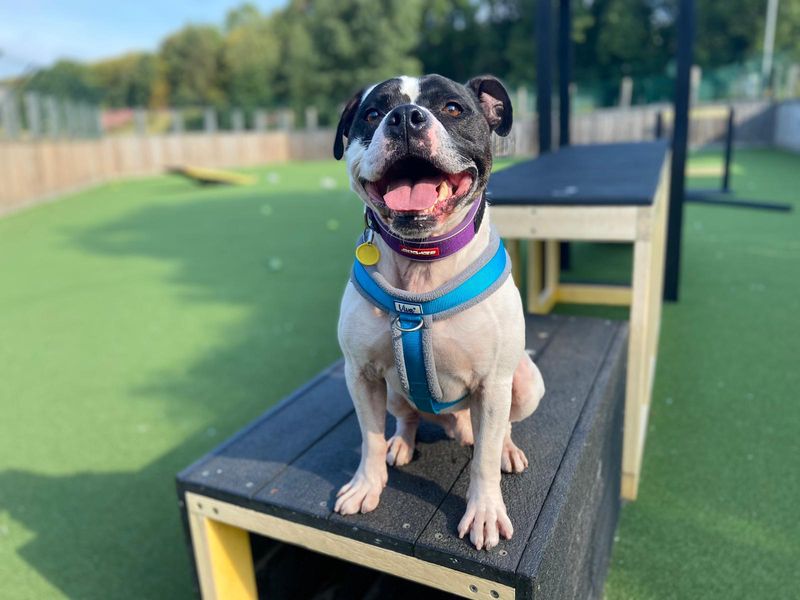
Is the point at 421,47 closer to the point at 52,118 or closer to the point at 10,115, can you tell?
the point at 52,118

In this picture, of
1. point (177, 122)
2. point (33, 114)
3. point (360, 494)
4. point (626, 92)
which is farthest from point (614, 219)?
point (177, 122)

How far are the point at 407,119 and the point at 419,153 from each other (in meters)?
0.08

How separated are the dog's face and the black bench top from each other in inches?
38.0

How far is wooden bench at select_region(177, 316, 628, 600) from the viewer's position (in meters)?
1.53

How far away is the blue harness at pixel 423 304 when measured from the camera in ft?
5.06

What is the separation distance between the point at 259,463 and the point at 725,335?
144 inches

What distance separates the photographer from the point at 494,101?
5.50ft

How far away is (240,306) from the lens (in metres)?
5.80

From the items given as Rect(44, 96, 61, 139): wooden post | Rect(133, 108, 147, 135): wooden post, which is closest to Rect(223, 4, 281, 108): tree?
Rect(133, 108, 147, 135): wooden post

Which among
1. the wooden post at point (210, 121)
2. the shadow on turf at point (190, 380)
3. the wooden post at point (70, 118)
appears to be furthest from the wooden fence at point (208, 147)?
the shadow on turf at point (190, 380)

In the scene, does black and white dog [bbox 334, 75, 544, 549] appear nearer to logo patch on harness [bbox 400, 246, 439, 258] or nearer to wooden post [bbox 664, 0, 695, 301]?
logo patch on harness [bbox 400, 246, 439, 258]

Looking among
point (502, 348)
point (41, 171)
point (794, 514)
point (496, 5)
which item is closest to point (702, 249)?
point (794, 514)

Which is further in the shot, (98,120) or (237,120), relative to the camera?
(237,120)

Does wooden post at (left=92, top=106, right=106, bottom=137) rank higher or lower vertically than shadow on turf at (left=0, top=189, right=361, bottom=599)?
higher
